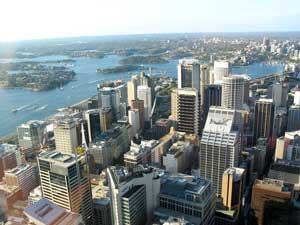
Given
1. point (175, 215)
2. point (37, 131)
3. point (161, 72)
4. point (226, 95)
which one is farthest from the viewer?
point (161, 72)

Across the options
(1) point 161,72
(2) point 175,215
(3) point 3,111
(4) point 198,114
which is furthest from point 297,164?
(1) point 161,72

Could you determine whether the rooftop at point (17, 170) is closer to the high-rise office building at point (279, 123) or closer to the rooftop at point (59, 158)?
the rooftop at point (59, 158)

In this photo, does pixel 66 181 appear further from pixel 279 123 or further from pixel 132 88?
pixel 132 88

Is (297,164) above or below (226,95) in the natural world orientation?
below

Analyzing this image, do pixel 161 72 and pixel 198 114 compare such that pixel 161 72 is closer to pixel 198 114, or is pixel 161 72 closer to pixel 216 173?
pixel 198 114

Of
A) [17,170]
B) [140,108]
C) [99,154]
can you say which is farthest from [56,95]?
[17,170]

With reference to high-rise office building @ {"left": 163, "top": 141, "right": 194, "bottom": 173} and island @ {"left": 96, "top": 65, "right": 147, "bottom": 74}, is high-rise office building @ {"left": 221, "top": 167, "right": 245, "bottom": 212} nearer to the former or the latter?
high-rise office building @ {"left": 163, "top": 141, "right": 194, "bottom": 173}
